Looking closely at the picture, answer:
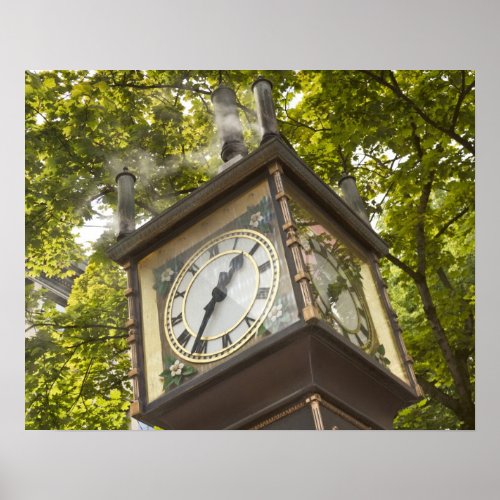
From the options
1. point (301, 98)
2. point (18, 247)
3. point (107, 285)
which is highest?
point (301, 98)

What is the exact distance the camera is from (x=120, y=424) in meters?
3.11

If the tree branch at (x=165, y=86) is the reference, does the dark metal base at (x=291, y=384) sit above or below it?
below

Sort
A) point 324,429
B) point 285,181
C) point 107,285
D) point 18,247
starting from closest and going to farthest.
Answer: point 324,429
point 285,181
point 107,285
point 18,247

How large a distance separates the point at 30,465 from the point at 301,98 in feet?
5.88

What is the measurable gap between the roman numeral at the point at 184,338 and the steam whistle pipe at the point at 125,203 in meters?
0.51

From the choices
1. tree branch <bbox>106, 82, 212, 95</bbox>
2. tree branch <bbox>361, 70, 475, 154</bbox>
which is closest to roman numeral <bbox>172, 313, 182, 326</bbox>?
tree branch <bbox>106, 82, 212, 95</bbox>

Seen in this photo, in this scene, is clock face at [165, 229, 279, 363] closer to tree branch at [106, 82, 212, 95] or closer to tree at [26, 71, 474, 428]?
tree at [26, 71, 474, 428]

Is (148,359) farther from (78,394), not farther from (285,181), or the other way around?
(285,181)

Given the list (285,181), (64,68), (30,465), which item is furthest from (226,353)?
(64,68)

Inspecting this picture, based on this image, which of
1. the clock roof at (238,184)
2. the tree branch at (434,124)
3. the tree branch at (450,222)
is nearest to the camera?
the clock roof at (238,184)

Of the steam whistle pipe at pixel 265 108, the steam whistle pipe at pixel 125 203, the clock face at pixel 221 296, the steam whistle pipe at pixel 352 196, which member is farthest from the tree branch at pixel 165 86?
the clock face at pixel 221 296

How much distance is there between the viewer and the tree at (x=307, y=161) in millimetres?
3129

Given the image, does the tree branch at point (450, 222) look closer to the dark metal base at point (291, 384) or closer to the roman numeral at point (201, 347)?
the dark metal base at point (291, 384)

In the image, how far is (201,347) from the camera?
268 cm
